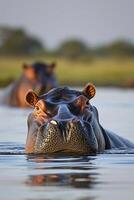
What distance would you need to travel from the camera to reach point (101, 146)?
10711mm

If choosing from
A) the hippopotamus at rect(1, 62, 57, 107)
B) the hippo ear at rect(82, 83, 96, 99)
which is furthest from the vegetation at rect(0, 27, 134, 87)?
the hippo ear at rect(82, 83, 96, 99)

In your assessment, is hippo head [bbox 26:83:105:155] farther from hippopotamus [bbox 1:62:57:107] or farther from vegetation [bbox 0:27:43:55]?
vegetation [bbox 0:27:43:55]

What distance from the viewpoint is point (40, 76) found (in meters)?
25.4

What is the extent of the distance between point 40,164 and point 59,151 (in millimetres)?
382

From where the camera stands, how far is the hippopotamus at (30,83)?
25.1m

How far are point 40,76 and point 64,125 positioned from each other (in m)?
15.5

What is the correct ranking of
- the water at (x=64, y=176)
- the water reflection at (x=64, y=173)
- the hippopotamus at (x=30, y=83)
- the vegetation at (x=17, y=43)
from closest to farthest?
the water at (x=64, y=176) → the water reflection at (x=64, y=173) → the hippopotamus at (x=30, y=83) → the vegetation at (x=17, y=43)

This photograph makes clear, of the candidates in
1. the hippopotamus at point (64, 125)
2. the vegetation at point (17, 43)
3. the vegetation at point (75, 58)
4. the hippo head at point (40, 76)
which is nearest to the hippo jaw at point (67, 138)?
the hippopotamus at point (64, 125)

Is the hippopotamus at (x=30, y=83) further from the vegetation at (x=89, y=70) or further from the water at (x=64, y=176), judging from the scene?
the vegetation at (x=89, y=70)

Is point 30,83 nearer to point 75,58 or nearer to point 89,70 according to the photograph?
point 89,70

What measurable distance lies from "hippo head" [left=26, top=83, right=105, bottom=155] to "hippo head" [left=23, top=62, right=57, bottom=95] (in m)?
14.1

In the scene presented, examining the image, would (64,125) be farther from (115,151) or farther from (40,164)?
(115,151)

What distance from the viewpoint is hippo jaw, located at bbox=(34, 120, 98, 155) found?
990 cm

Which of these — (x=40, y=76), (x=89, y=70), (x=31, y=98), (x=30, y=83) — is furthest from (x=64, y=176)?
(x=89, y=70)
